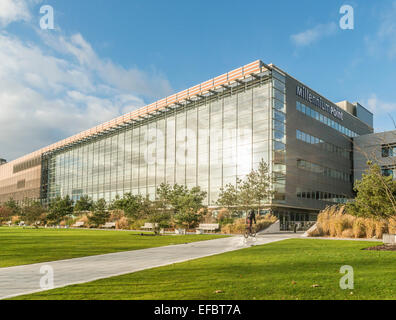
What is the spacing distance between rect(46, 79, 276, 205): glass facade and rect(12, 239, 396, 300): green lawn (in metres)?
31.0

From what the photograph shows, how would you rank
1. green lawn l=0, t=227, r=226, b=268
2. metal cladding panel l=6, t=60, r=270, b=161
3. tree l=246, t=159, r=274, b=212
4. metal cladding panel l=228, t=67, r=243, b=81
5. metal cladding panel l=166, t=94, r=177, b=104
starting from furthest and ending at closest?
metal cladding panel l=166, t=94, r=177, b=104 < metal cladding panel l=228, t=67, r=243, b=81 < metal cladding panel l=6, t=60, r=270, b=161 < tree l=246, t=159, r=274, b=212 < green lawn l=0, t=227, r=226, b=268

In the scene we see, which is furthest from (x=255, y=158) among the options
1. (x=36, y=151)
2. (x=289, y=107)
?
(x=36, y=151)

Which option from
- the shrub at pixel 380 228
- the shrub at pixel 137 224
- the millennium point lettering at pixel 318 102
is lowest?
the shrub at pixel 137 224

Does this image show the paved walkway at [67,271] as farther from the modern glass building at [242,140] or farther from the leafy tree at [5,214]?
the leafy tree at [5,214]

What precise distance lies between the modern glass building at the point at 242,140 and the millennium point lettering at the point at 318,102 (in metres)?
0.14

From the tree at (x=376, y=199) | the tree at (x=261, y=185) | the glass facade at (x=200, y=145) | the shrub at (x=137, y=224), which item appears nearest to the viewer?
the tree at (x=376, y=199)

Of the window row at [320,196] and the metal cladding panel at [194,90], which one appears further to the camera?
the metal cladding panel at [194,90]

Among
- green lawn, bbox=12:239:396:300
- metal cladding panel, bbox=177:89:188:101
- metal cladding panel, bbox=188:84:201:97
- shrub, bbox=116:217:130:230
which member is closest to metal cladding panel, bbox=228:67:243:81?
metal cladding panel, bbox=188:84:201:97

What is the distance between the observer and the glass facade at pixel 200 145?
3997 cm

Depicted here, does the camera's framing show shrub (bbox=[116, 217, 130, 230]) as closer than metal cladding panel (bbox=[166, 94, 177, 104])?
Yes

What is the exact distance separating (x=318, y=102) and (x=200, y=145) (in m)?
17.9

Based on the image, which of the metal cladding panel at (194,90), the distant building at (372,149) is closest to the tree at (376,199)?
the metal cladding panel at (194,90)

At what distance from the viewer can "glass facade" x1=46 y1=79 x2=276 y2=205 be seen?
3997 cm

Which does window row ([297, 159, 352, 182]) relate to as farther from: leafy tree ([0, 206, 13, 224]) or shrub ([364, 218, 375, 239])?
leafy tree ([0, 206, 13, 224])
